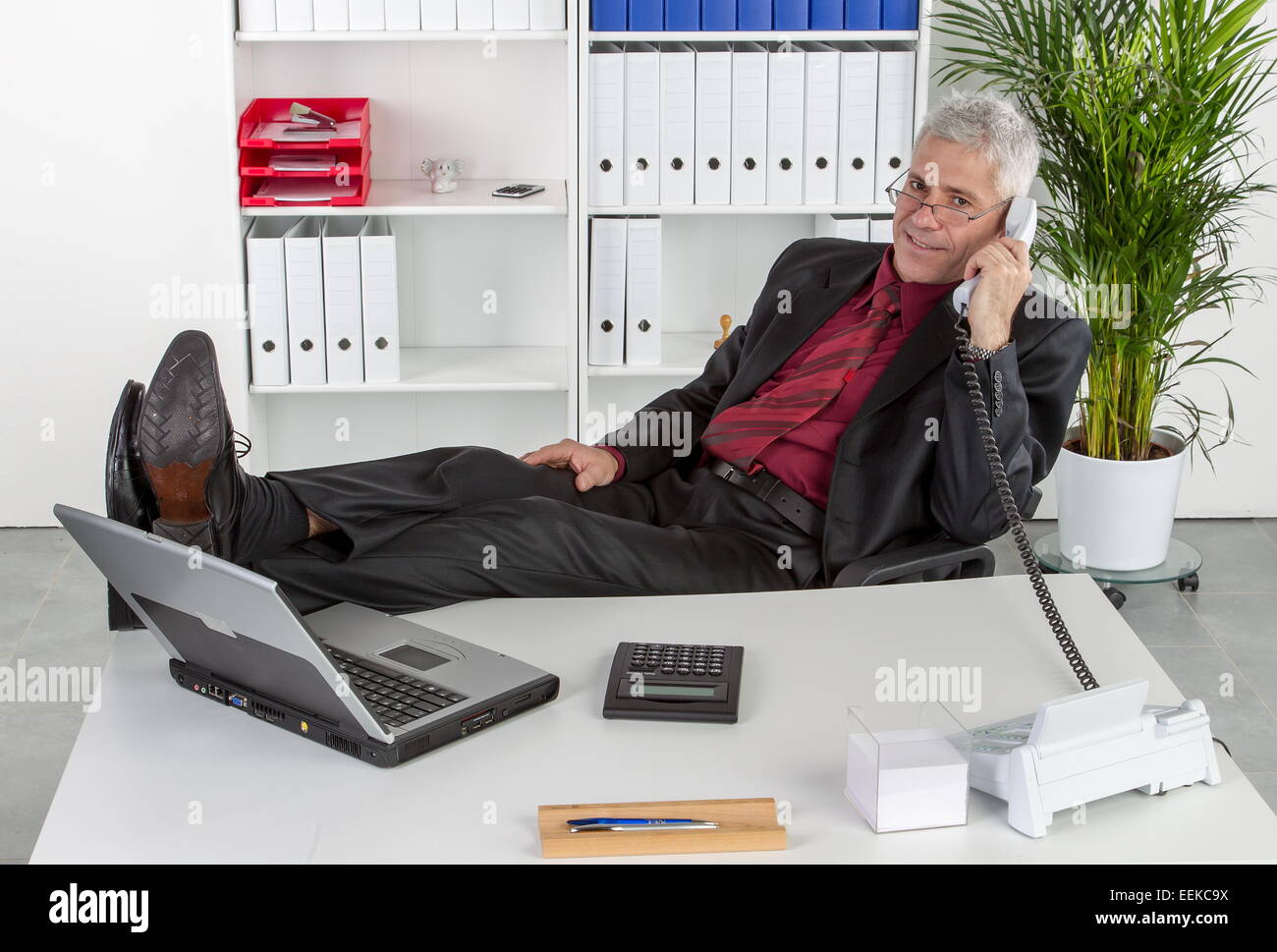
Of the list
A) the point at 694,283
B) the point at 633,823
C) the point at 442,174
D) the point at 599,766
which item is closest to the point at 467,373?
the point at 442,174

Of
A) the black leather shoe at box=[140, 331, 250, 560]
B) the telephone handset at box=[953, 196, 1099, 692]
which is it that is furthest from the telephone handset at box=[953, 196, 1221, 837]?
the black leather shoe at box=[140, 331, 250, 560]

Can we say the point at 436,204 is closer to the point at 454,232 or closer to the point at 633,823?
the point at 454,232

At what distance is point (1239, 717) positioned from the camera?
3031mm

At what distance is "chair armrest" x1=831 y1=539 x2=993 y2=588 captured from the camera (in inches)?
82.6

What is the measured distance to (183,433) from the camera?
1.91 metres

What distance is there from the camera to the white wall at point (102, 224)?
3637 mm

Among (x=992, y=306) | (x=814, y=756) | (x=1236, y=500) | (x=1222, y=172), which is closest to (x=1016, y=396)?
(x=992, y=306)

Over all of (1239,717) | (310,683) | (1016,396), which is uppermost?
(1016,396)

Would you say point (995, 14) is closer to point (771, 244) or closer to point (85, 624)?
point (771, 244)

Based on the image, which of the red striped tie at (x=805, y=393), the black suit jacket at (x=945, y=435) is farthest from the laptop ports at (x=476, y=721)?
the red striped tie at (x=805, y=393)

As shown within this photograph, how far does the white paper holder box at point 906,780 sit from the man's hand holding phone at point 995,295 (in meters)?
0.89

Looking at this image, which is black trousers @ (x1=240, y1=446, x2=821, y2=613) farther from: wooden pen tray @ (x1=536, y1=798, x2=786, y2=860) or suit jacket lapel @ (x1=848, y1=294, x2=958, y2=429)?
wooden pen tray @ (x1=536, y1=798, x2=786, y2=860)
